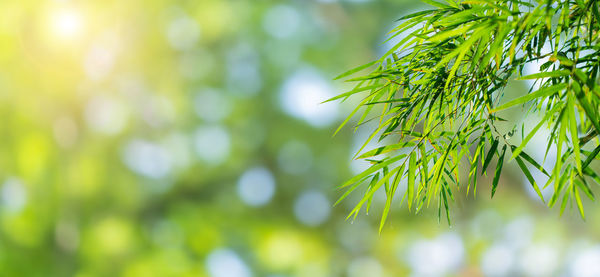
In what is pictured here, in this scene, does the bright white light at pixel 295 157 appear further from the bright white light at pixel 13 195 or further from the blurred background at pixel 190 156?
the bright white light at pixel 13 195

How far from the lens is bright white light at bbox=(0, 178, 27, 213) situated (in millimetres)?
3391

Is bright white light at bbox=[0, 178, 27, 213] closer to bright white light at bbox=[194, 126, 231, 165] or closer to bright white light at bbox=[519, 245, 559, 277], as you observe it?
bright white light at bbox=[194, 126, 231, 165]

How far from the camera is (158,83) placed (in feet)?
Answer: 11.0

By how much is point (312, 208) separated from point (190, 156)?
75 centimetres

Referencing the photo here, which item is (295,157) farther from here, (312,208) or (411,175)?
(411,175)

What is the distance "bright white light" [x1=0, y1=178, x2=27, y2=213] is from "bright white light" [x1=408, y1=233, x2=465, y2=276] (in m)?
2.24

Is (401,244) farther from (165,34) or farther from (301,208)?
(165,34)

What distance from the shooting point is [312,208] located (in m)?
3.42

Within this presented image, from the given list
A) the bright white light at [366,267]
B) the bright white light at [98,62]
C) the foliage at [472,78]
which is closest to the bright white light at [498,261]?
the bright white light at [366,267]

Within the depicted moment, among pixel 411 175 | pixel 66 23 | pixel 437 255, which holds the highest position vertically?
pixel 66 23

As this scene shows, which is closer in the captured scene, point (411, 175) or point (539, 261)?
point (411, 175)

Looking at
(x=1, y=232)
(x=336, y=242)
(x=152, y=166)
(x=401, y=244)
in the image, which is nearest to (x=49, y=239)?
(x=1, y=232)

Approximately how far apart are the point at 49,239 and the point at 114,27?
125 centimetres

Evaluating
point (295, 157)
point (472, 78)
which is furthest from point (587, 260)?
point (472, 78)
